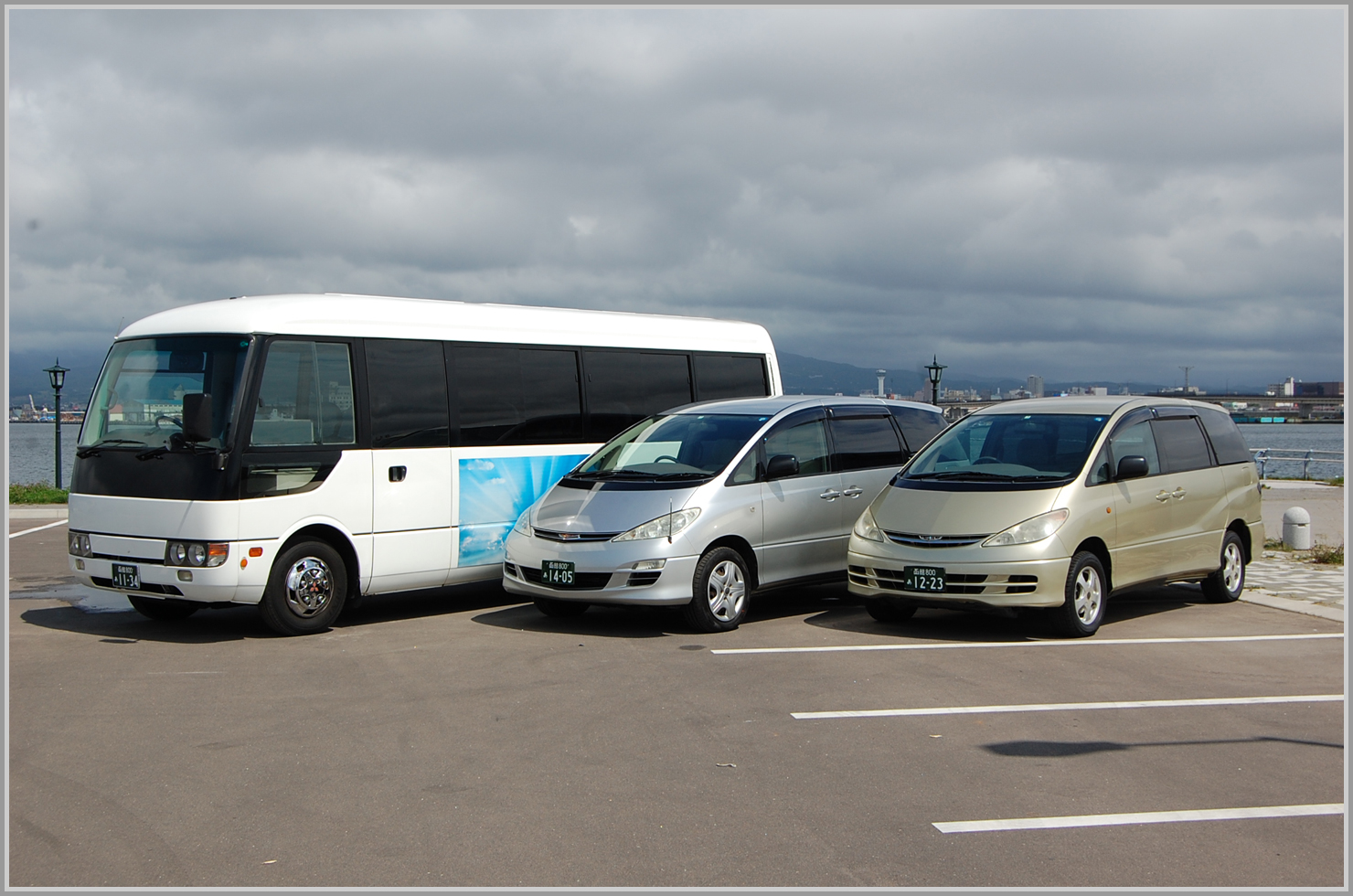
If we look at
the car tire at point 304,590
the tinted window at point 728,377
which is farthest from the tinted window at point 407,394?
the tinted window at point 728,377

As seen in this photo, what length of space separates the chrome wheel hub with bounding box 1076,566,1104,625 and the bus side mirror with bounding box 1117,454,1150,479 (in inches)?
33.8

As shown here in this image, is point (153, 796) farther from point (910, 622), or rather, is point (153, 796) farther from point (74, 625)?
point (910, 622)

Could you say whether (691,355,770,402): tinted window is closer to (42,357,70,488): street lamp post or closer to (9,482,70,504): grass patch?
(9,482,70,504): grass patch

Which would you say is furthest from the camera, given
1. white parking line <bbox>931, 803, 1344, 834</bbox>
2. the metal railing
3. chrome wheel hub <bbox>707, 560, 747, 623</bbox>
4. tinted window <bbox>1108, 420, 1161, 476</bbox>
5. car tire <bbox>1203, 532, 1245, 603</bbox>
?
the metal railing

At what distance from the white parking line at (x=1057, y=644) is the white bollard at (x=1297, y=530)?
20.3 feet

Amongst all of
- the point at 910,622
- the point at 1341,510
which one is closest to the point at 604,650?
the point at 910,622

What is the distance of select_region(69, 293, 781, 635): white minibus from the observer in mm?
9398

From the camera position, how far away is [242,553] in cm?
934

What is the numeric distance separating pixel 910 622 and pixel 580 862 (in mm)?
6249

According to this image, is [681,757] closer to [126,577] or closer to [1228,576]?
[126,577]

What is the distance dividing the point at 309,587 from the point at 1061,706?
6053mm

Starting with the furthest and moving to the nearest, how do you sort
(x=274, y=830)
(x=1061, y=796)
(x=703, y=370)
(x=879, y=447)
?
1. (x=703, y=370)
2. (x=879, y=447)
3. (x=1061, y=796)
4. (x=274, y=830)

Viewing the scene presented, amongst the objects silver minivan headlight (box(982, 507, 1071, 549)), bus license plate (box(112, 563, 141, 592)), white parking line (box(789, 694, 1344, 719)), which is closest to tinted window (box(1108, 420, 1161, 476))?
silver minivan headlight (box(982, 507, 1071, 549))

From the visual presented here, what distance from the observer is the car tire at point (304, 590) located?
9641 millimetres
